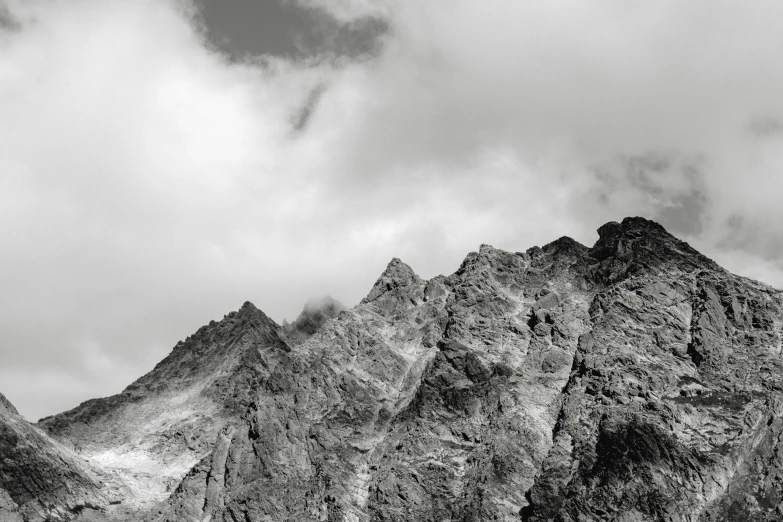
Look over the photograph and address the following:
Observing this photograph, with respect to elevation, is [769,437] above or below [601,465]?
above

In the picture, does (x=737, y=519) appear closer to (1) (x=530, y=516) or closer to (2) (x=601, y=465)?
(2) (x=601, y=465)

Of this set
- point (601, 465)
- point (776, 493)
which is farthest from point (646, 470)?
point (776, 493)

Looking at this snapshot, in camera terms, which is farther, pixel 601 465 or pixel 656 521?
pixel 601 465

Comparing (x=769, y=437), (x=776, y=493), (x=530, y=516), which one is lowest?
(x=530, y=516)

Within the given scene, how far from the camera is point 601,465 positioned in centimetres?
19925

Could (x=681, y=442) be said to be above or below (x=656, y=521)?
above

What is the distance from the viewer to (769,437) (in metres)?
195

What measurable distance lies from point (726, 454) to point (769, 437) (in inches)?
375

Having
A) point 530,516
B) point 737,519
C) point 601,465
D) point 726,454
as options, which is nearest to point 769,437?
point 726,454

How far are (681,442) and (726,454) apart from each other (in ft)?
29.8

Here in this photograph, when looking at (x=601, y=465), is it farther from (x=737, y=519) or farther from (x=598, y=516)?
(x=737, y=519)

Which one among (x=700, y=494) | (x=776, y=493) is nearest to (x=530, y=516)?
(x=700, y=494)

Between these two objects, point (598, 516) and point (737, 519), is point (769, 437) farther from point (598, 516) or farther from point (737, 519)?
point (598, 516)

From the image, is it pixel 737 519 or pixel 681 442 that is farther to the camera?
pixel 681 442
